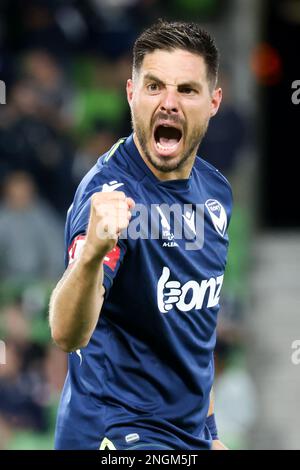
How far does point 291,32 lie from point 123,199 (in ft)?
26.2

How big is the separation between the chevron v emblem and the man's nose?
0.45 m

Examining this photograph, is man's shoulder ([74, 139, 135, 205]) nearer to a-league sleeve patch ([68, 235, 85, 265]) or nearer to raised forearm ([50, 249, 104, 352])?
a-league sleeve patch ([68, 235, 85, 265])

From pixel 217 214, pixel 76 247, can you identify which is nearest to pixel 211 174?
pixel 217 214

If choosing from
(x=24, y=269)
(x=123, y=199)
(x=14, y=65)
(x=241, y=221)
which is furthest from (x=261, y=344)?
(x=123, y=199)

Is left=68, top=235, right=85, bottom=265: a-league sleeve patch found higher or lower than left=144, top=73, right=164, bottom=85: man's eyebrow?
lower

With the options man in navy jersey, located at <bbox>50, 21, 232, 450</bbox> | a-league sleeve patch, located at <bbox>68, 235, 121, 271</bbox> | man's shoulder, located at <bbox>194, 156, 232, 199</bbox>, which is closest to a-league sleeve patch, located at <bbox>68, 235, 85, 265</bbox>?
a-league sleeve patch, located at <bbox>68, 235, 121, 271</bbox>

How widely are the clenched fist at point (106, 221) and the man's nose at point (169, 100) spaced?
1.68ft

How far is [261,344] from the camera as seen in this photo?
30.3 ft

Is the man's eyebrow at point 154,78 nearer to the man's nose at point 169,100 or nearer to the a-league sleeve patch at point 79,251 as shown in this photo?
the man's nose at point 169,100

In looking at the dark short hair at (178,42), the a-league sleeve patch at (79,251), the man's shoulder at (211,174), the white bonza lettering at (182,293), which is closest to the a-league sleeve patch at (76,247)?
the a-league sleeve patch at (79,251)

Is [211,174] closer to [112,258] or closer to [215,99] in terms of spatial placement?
[215,99]

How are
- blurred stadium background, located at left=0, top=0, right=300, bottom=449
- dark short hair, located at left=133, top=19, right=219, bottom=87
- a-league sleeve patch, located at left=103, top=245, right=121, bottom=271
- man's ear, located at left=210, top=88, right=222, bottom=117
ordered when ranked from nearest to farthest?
a-league sleeve patch, located at left=103, top=245, right=121, bottom=271 < dark short hair, located at left=133, top=19, right=219, bottom=87 < man's ear, located at left=210, top=88, right=222, bottom=117 < blurred stadium background, located at left=0, top=0, right=300, bottom=449

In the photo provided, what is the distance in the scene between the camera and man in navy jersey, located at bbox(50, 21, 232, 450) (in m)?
3.56
